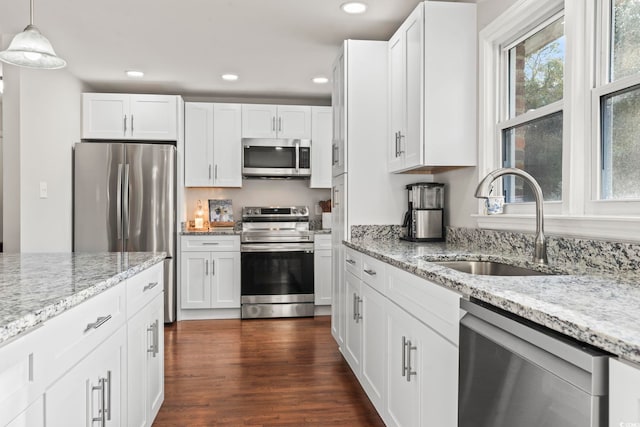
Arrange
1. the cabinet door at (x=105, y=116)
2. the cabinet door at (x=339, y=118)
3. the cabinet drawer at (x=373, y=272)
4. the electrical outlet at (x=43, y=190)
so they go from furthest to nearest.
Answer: the cabinet door at (x=105, y=116) < the electrical outlet at (x=43, y=190) < the cabinet door at (x=339, y=118) < the cabinet drawer at (x=373, y=272)

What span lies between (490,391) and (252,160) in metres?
3.96

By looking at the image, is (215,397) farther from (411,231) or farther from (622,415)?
(622,415)

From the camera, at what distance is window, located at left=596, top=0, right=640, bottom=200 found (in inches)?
64.6

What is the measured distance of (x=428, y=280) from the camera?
1654 mm

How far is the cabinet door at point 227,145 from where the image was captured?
4832mm

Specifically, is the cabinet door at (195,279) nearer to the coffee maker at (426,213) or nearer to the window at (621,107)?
the coffee maker at (426,213)

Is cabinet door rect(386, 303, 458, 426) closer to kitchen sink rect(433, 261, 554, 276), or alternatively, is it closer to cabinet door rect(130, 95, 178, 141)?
kitchen sink rect(433, 261, 554, 276)

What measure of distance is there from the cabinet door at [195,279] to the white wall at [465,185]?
8.29 ft

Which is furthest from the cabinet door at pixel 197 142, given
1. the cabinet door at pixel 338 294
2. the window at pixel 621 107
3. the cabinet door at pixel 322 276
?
the window at pixel 621 107

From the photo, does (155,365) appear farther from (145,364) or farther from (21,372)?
(21,372)

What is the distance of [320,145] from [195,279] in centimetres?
192

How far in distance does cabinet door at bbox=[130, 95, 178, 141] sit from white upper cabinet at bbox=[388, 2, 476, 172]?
111 inches

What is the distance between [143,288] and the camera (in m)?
2.04

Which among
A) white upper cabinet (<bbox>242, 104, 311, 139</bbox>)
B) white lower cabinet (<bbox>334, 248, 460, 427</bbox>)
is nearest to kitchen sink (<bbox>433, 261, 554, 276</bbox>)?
white lower cabinet (<bbox>334, 248, 460, 427</bbox>)
